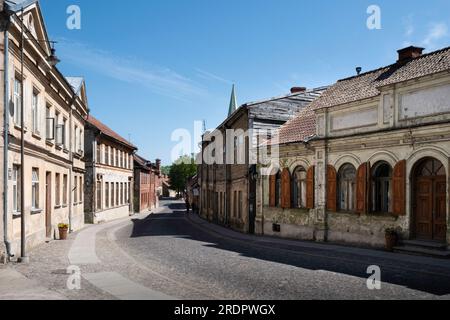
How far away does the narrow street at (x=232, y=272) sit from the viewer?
882 cm

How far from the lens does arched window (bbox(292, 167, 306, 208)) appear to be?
19438 millimetres

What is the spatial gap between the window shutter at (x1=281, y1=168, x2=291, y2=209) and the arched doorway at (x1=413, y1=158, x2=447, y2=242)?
21.9 feet

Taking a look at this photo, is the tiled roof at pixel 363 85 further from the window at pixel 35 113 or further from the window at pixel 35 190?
the window at pixel 35 190

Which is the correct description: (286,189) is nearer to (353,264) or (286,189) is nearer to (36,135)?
(353,264)

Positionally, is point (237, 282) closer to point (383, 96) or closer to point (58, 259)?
point (58, 259)

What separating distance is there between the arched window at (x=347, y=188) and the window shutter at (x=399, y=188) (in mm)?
2206

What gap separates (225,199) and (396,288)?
20329 mm

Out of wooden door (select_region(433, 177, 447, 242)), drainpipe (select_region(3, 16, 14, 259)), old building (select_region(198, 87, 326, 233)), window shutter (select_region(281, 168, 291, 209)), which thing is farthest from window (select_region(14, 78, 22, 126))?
wooden door (select_region(433, 177, 447, 242))

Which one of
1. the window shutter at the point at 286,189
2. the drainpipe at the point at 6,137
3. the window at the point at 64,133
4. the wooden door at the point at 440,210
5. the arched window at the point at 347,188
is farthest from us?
the window at the point at 64,133

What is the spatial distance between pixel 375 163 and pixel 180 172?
81303 millimetres

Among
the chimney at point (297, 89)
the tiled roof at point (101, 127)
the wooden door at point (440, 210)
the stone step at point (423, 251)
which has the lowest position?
the stone step at point (423, 251)

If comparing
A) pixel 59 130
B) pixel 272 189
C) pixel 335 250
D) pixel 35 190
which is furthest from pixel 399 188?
pixel 59 130

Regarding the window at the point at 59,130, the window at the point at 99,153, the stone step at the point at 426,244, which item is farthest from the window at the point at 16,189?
the window at the point at 99,153

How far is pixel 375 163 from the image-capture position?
15.7m
